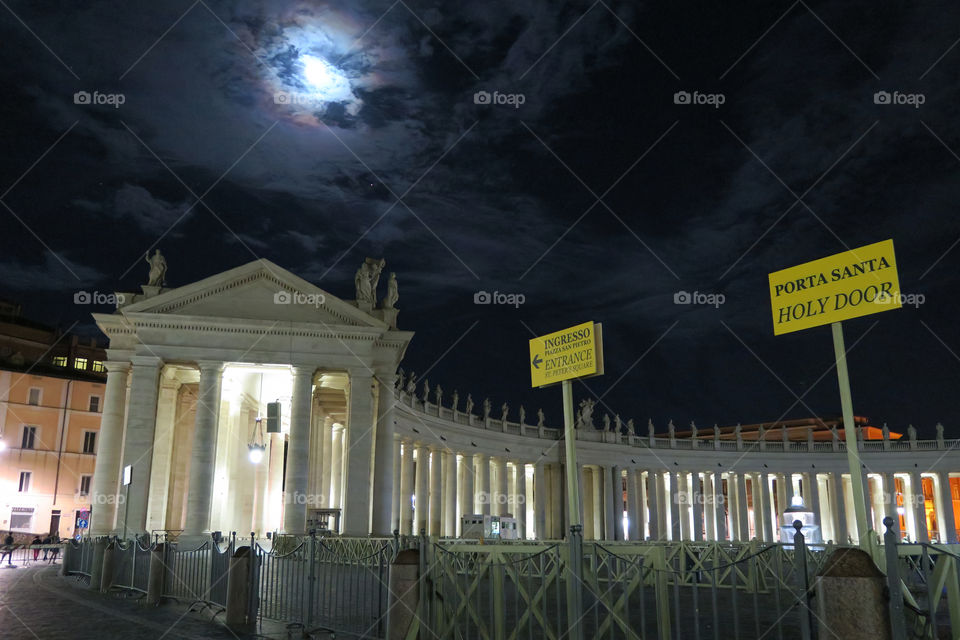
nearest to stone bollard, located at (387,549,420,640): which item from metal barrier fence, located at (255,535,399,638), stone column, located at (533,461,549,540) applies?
metal barrier fence, located at (255,535,399,638)

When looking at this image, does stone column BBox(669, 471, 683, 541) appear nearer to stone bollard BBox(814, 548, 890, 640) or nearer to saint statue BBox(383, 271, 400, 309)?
saint statue BBox(383, 271, 400, 309)

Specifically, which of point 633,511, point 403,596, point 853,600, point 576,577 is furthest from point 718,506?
point 853,600

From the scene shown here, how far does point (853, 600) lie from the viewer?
870 cm

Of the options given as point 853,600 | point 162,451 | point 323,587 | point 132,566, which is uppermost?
point 162,451

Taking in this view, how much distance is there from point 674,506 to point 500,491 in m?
23.3

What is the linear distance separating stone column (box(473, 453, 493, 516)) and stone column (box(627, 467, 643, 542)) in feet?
55.4

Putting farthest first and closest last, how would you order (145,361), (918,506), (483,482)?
1. (918,506)
2. (483,482)
3. (145,361)

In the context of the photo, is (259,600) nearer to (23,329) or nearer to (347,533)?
(347,533)

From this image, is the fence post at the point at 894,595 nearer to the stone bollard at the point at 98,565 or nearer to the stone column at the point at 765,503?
the stone bollard at the point at 98,565

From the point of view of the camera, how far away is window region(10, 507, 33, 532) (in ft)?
213

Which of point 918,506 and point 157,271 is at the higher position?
point 157,271

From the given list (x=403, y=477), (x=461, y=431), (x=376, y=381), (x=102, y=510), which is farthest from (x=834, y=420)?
(x=102, y=510)

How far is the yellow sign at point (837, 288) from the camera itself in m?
15.2

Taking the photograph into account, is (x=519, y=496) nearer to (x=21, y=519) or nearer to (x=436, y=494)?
(x=436, y=494)
